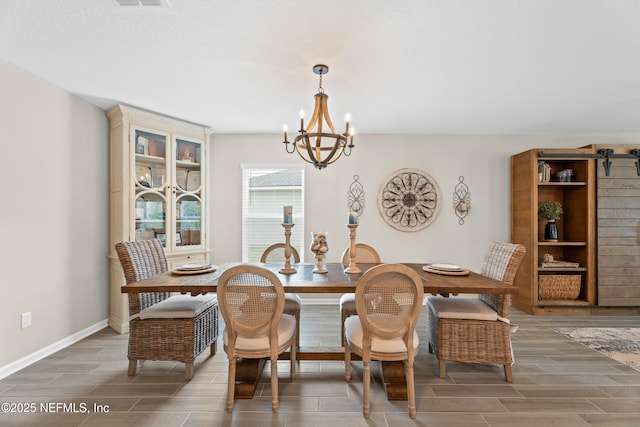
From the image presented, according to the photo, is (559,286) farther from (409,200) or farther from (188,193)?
(188,193)

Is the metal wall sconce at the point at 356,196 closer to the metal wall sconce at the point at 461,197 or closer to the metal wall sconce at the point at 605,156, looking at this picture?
the metal wall sconce at the point at 461,197

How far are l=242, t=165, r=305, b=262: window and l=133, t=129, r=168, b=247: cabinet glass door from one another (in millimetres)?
1096

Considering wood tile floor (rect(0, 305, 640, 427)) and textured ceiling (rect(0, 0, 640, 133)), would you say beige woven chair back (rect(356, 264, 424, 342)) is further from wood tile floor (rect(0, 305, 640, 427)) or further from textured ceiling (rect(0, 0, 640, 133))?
textured ceiling (rect(0, 0, 640, 133))

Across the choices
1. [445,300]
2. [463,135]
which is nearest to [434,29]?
[445,300]

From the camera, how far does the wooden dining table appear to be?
2014 mm

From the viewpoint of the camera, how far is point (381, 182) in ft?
14.0

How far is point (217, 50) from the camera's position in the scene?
2.13m

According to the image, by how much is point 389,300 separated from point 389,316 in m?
0.11

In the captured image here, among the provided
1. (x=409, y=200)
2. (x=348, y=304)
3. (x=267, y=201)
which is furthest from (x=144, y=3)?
(x=409, y=200)

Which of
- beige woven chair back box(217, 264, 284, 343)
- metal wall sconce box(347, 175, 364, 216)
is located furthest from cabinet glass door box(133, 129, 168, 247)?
metal wall sconce box(347, 175, 364, 216)

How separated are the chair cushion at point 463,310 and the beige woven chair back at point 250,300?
130cm

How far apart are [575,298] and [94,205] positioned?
5.84 metres

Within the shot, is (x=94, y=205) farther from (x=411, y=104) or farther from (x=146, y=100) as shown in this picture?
(x=411, y=104)

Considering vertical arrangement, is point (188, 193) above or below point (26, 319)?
above
